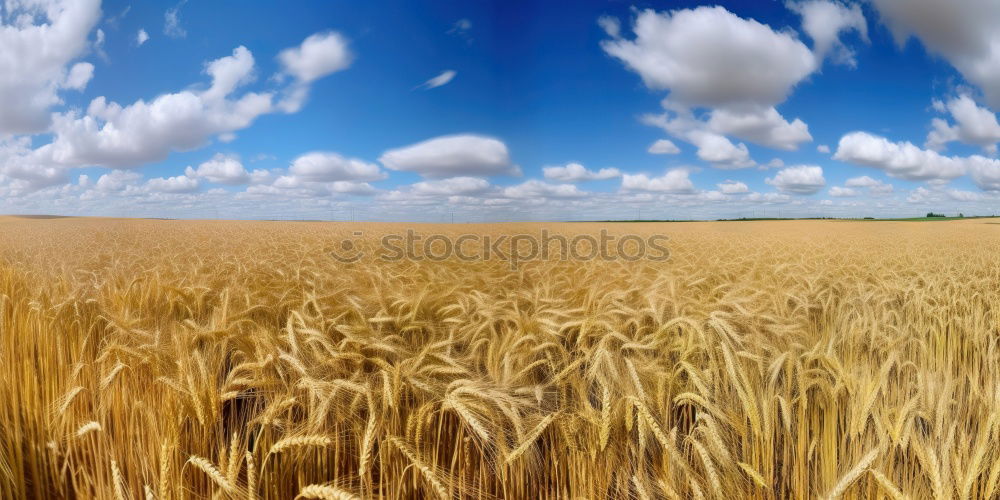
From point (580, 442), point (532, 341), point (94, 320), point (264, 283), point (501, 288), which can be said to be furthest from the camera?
point (501, 288)

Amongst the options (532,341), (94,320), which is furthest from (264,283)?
(532,341)

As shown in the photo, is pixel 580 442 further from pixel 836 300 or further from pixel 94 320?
pixel 836 300

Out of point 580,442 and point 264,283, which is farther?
point 264,283

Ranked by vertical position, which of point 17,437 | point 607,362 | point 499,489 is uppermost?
point 607,362

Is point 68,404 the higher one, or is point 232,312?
point 232,312

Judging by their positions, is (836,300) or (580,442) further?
(836,300)

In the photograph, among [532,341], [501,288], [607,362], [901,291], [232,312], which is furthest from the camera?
[901,291]

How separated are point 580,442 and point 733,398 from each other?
0.73m

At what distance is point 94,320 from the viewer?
2.75 meters

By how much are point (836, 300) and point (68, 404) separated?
4.92 m

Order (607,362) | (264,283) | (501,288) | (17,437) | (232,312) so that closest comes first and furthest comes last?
(17,437), (607,362), (232,312), (264,283), (501,288)

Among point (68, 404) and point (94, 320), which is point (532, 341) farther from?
point (94, 320)

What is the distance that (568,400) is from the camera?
183 cm

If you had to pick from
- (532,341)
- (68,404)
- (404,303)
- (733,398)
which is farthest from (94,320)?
(733,398)
